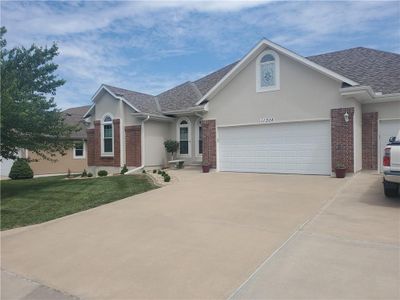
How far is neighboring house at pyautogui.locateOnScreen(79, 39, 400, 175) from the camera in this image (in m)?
13.1

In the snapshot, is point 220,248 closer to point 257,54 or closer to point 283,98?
point 283,98

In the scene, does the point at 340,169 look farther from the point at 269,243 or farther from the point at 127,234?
the point at 127,234

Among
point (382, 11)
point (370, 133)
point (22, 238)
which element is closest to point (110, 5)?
point (22, 238)

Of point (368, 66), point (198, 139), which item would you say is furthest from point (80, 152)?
point (368, 66)

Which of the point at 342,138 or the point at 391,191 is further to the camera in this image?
the point at 342,138

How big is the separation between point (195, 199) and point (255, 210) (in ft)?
7.05

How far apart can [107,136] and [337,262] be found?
17.4 metres

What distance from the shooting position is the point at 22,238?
21.8 feet

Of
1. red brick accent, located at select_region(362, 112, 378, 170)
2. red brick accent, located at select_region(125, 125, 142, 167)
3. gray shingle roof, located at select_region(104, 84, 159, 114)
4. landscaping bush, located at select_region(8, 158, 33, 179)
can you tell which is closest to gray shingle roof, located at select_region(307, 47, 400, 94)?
red brick accent, located at select_region(362, 112, 378, 170)

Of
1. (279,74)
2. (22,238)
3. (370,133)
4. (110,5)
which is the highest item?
(110,5)

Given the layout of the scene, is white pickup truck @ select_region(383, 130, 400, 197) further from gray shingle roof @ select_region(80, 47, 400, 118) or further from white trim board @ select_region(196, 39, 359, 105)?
gray shingle roof @ select_region(80, 47, 400, 118)

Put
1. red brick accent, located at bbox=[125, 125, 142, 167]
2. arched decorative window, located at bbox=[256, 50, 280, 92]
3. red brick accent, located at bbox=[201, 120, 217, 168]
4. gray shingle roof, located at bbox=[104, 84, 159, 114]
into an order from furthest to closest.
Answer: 1. gray shingle roof, located at bbox=[104, 84, 159, 114]
2. red brick accent, located at bbox=[125, 125, 142, 167]
3. red brick accent, located at bbox=[201, 120, 217, 168]
4. arched decorative window, located at bbox=[256, 50, 280, 92]

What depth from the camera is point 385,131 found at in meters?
13.9

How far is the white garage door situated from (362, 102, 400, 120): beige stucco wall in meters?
0.25
